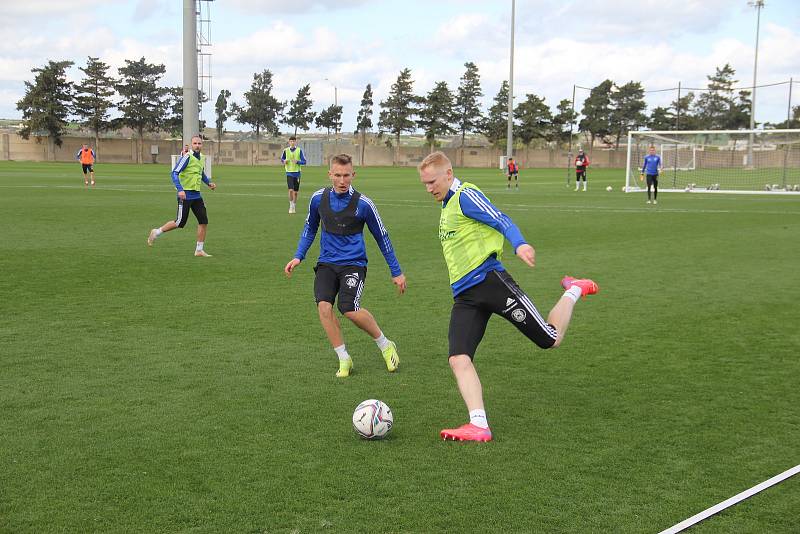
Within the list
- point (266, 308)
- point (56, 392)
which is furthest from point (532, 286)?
point (56, 392)

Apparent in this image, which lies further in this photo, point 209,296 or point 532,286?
point 532,286

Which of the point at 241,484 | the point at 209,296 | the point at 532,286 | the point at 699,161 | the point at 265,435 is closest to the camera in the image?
the point at 241,484

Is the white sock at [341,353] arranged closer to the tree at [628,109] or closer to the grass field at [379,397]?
the grass field at [379,397]

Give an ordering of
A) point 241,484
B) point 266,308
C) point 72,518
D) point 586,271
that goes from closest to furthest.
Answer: point 72,518
point 241,484
point 266,308
point 586,271

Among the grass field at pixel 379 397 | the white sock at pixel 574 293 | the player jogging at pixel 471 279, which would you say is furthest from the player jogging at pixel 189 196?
the player jogging at pixel 471 279

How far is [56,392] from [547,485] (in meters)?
3.77

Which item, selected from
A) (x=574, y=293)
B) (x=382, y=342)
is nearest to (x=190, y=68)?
(x=382, y=342)

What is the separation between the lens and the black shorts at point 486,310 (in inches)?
221

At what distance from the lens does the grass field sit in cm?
444

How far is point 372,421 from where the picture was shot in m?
5.39

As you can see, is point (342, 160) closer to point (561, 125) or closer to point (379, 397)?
point (379, 397)

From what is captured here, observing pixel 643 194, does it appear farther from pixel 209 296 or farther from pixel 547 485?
pixel 547 485

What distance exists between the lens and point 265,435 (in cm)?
553

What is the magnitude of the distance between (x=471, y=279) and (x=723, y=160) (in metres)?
44.1
